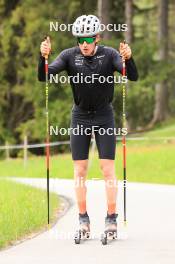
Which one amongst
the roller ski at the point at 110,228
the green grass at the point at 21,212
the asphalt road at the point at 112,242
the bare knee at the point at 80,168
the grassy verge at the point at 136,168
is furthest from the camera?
the grassy verge at the point at 136,168

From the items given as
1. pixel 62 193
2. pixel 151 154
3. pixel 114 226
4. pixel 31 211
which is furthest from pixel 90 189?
pixel 151 154

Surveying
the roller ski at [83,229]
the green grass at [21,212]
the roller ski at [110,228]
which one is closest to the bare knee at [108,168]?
the roller ski at [110,228]

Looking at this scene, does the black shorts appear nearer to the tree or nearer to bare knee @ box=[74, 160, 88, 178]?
bare knee @ box=[74, 160, 88, 178]

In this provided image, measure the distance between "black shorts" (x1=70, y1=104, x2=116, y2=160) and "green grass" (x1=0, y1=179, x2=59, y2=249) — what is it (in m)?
1.34

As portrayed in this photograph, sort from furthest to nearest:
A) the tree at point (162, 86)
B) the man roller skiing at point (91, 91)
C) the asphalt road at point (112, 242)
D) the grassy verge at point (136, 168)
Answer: the tree at point (162, 86) → the grassy verge at point (136, 168) → the man roller skiing at point (91, 91) → the asphalt road at point (112, 242)

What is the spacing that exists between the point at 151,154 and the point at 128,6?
21.1 m

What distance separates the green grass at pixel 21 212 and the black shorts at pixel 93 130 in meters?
1.34

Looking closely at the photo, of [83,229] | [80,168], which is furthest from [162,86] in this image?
[83,229]

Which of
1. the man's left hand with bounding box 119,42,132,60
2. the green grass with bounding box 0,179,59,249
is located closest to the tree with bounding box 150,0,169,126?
the green grass with bounding box 0,179,59,249

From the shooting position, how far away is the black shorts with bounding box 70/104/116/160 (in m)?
9.89

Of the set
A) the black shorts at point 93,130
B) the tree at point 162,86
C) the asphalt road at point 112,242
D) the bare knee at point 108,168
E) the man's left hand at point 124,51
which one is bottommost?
the asphalt road at point 112,242

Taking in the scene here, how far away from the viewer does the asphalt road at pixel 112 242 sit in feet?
28.4

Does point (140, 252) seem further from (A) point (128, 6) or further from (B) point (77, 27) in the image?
(A) point (128, 6)

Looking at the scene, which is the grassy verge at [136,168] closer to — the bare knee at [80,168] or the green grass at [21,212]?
the green grass at [21,212]
